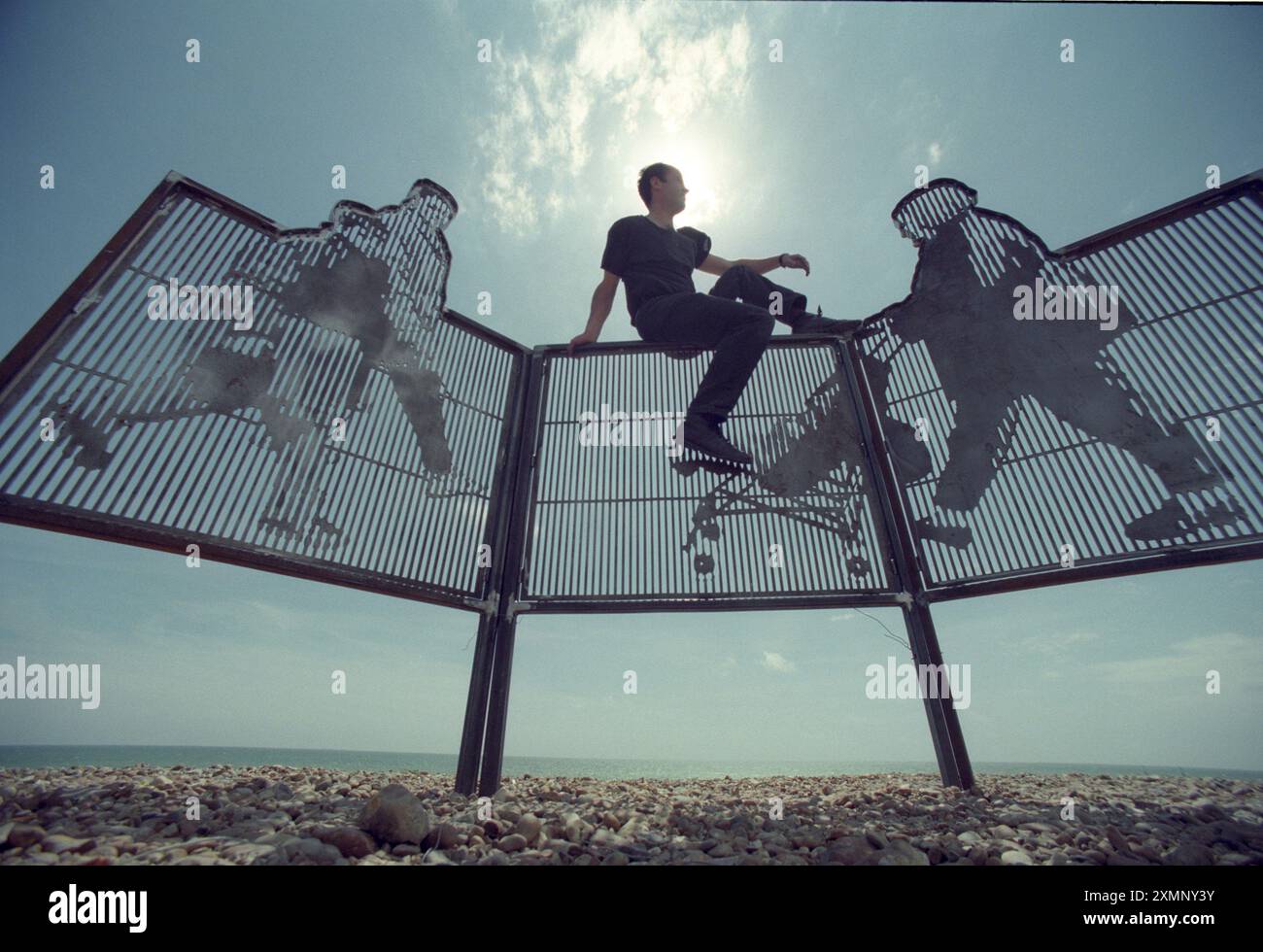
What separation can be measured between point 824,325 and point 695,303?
1.27m

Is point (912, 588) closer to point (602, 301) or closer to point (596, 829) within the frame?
point (596, 829)

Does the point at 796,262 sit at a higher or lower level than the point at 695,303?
higher

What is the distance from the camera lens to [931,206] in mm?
4648

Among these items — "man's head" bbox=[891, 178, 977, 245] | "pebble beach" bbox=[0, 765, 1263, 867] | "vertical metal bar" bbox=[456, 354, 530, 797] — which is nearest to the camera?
"pebble beach" bbox=[0, 765, 1263, 867]

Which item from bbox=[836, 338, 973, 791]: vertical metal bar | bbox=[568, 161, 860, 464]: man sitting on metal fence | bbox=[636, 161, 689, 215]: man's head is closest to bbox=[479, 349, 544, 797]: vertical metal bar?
bbox=[568, 161, 860, 464]: man sitting on metal fence

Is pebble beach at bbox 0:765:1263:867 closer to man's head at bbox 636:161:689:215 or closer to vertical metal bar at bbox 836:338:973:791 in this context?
vertical metal bar at bbox 836:338:973:791

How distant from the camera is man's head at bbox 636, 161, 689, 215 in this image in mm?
5324

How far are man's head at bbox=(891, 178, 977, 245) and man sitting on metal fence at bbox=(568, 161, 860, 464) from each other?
3.01 ft

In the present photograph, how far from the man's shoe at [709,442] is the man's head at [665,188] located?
8.47 feet

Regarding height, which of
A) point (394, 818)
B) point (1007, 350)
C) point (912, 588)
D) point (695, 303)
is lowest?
point (394, 818)

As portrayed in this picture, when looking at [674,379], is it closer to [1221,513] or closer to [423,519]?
[423,519]

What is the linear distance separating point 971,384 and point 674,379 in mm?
2403

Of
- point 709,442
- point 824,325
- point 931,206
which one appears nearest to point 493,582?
point 709,442

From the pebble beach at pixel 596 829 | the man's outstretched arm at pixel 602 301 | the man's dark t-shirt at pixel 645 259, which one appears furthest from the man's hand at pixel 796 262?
the pebble beach at pixel 596 829
